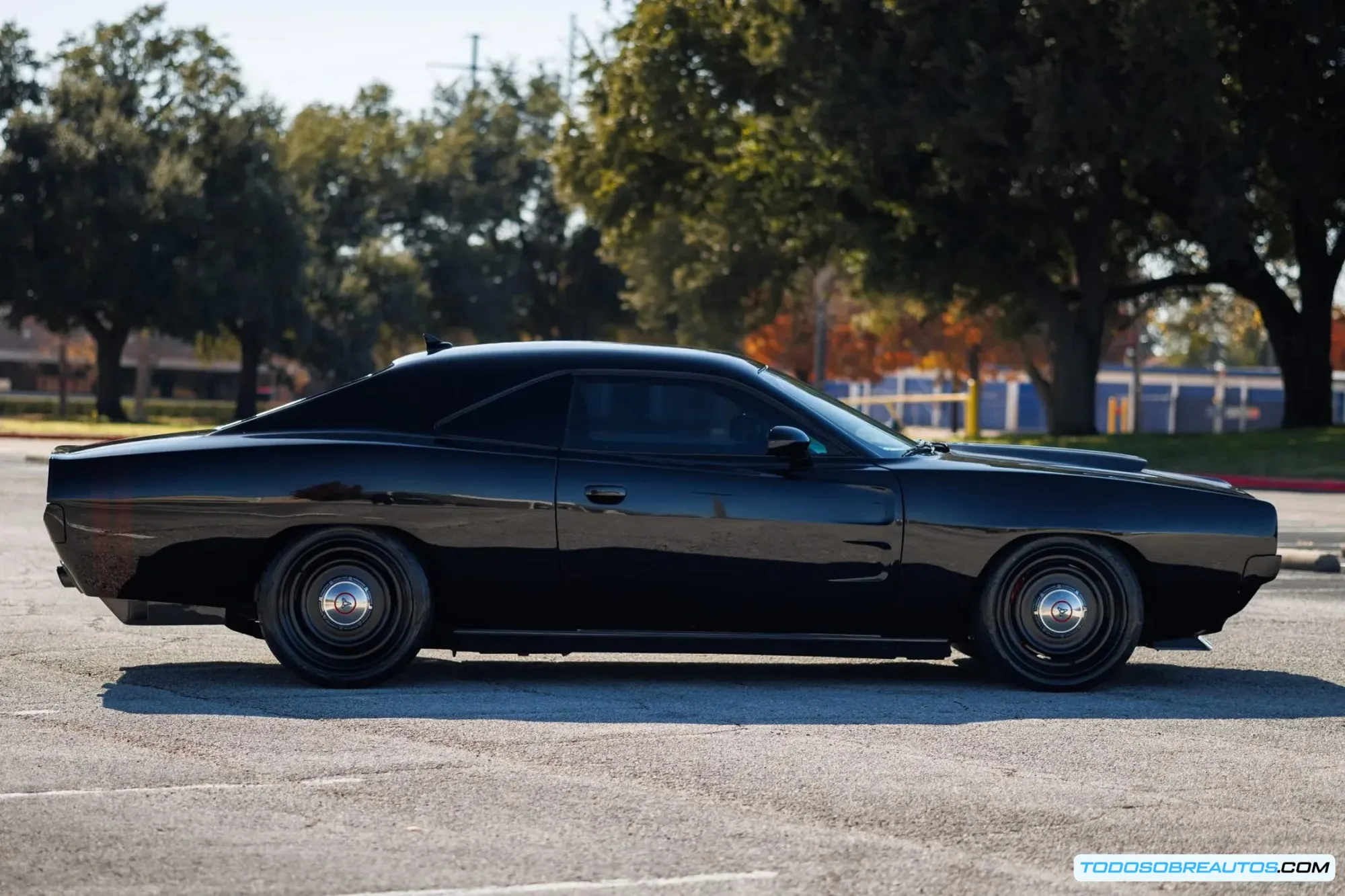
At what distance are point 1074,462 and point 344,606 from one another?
11.0 ft

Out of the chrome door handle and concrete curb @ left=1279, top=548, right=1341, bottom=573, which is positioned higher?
the chrome door handle

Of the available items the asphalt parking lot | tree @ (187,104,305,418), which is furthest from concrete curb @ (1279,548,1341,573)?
tree @ (187,104,305,418)

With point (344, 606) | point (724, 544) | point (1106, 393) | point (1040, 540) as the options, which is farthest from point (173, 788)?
point (1106, 393)

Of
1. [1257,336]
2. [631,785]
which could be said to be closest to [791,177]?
[631,785]

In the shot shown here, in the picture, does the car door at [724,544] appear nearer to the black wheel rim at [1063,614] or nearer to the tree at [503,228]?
the black wheel rim at [1063,614]

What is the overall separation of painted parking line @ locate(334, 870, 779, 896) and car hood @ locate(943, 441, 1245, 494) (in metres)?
3.74

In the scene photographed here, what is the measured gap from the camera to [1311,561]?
14156mm

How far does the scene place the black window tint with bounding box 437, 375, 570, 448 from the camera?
798 centimetres

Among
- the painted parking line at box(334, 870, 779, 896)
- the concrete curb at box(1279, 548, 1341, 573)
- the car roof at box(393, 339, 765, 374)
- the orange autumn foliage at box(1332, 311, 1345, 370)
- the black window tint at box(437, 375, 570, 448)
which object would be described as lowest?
the painted parking line at box(334, 870, 779, 896)

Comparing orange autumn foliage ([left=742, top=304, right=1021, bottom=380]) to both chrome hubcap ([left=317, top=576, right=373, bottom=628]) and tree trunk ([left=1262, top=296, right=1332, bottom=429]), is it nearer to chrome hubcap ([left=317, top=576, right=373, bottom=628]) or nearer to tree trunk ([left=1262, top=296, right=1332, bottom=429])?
tree trunk ([left=1262, top=296, right=1332, bottom=429])

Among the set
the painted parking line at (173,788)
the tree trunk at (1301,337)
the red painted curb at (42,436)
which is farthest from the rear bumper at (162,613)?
the red painted curb at (42,436)

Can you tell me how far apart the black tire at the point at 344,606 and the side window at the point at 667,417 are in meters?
0.92

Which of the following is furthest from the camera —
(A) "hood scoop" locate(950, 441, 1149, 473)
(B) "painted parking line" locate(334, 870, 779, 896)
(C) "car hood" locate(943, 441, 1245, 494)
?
(A) "hood scoop" locate(950, 441, 1149, 473)

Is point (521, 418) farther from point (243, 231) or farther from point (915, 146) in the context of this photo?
point (243, 231)
